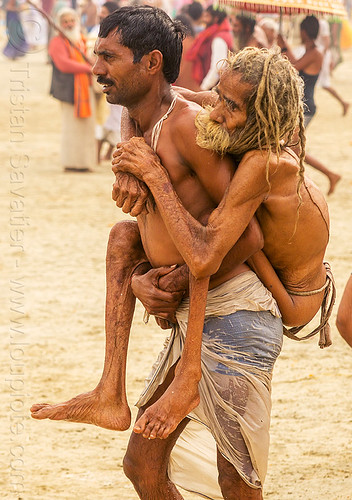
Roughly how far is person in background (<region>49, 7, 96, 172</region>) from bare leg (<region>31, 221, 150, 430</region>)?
24.7ft

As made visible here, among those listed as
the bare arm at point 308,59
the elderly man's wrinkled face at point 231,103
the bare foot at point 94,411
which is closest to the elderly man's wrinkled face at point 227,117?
the elderly man's wrinkled face at point 231,103

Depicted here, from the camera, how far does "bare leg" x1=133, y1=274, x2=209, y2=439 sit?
107 inches

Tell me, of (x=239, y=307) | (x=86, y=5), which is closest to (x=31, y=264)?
(x=239, y=307)

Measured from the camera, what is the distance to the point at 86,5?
936 inches

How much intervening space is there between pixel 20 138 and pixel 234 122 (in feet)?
37.7

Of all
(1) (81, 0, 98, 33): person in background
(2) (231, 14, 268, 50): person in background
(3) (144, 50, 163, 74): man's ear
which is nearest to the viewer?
(3) (144, 50, 163, 74): man's ear

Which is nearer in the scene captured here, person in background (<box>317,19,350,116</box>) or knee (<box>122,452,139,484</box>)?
knee (<box>122,452,139,484</box>)

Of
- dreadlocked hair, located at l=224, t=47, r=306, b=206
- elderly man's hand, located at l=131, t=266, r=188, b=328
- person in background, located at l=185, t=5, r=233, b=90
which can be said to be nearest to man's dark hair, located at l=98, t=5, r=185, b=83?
dreadlocked hair, located at l=224, t=47, r=306, b=206

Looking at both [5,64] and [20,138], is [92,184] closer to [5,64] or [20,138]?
[20,138]

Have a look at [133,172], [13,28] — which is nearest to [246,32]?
[133,172]

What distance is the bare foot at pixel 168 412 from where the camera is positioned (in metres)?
2.72

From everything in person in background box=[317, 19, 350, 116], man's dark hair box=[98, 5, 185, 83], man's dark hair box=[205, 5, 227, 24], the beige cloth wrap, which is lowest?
person in background box=[317, 19, 350, 116]

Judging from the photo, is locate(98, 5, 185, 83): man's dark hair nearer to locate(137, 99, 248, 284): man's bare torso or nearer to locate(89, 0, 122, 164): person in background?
locate(137, 99, 248, 284): man's bare torso

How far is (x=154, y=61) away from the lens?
2836 millimetres
